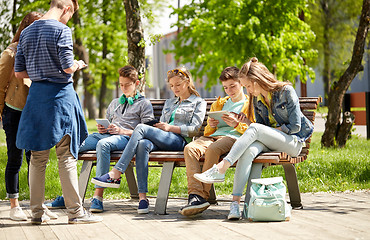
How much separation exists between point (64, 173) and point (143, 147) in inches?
36.1

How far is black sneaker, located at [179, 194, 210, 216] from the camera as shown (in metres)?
5.03

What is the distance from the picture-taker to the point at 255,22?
20203 millimetres

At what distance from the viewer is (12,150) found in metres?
5.40

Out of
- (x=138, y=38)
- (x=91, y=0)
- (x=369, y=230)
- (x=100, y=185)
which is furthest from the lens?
(x=91, y=0)

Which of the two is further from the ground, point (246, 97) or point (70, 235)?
point (246, 97)

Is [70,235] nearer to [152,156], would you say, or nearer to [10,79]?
[152,156]

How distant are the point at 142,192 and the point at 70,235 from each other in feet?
3.78

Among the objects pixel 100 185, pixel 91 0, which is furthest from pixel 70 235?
pixel 91 0

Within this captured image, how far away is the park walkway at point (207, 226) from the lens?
423 centimetres

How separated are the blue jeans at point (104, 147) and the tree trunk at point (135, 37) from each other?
10.5 ft

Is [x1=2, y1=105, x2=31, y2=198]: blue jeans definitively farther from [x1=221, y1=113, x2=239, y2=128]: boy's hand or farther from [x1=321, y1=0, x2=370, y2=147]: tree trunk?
[x1=321, y1=0, x2=370, y2=147]: tree trunk

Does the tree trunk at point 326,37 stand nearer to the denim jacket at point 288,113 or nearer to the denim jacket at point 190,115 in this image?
the denim jacket at point 190,115

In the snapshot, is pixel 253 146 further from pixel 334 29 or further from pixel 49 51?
pixel 334 29

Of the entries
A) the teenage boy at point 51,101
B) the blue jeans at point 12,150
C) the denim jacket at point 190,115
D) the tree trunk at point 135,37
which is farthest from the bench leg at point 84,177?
the tree trunk at point 135,37
